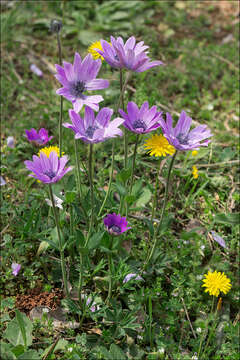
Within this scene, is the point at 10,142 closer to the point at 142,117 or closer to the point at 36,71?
the point at 36,71

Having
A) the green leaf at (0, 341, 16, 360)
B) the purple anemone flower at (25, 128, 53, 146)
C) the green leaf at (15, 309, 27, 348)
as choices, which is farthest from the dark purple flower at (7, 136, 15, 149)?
the green leaf at (0, 341, 16, 360)

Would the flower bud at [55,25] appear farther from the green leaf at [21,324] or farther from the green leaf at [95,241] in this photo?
the green leaf at [21,324]

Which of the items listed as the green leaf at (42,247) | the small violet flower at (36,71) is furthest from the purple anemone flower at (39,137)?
the small violet flower at (36,71)

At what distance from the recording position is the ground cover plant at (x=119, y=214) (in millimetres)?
1591

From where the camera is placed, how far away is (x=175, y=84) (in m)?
3.53

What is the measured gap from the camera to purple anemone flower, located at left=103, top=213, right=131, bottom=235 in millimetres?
1607

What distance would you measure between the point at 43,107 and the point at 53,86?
1.29ft

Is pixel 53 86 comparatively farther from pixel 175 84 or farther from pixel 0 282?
pixel 0 282

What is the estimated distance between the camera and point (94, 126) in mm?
1498

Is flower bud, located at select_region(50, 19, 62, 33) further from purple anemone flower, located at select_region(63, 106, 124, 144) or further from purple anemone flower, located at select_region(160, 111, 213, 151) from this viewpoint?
purple anemone flower, located at select_region(160, 111, 213, 151)

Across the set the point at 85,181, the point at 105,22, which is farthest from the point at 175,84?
the point at 85,181

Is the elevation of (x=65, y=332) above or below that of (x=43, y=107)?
below

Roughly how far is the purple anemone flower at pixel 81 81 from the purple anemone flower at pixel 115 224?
17.6 inches

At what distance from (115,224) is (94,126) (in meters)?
0.42
